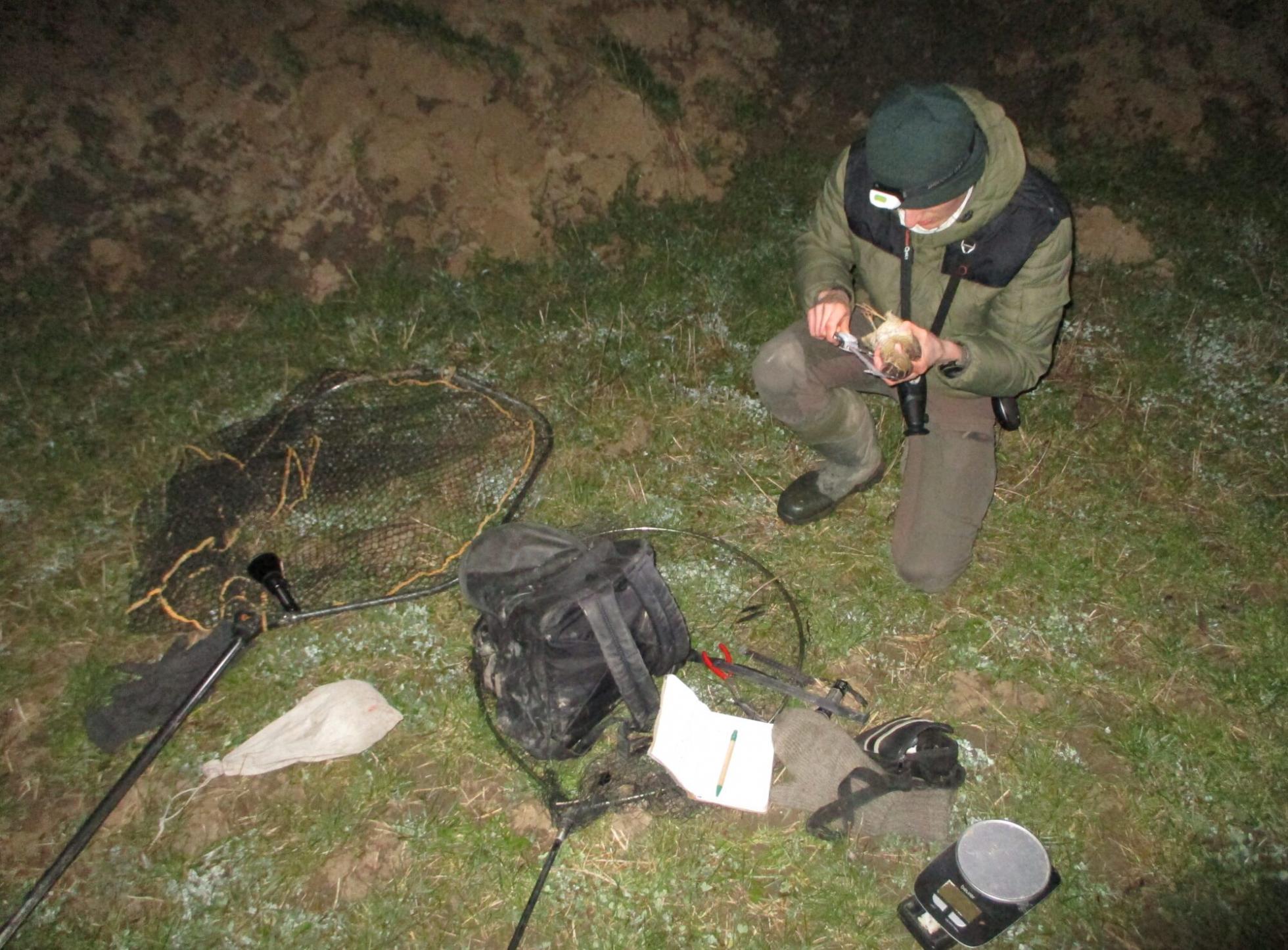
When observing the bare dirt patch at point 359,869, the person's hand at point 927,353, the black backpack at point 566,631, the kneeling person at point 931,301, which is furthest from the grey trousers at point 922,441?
the bare dirt patch at point 359,869

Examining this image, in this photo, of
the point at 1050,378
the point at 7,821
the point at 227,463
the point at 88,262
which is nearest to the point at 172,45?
the point at 88,262

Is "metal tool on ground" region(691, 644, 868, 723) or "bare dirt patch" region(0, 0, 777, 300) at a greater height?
"bare dirt patch" region(0, 0, 777, 300)

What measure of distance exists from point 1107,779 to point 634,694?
73.4 inches

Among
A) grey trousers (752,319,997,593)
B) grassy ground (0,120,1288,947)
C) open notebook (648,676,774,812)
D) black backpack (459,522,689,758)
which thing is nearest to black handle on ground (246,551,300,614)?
grassy ground (0,120,1288,947)

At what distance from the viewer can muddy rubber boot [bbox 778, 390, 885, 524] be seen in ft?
10.6

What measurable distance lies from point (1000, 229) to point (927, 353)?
1.77ft

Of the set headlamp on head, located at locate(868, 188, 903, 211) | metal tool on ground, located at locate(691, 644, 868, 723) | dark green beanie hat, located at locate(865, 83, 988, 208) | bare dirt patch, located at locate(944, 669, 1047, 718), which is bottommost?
bare dirt patch, located at locate(944, 669, 1047, 718)

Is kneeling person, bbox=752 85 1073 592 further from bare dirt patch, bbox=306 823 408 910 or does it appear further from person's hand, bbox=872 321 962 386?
bare dirt patch, bbox=306 823 408 910

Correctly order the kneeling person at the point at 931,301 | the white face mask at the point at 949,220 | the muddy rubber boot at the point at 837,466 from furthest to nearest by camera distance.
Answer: the muddy rubber boot at the point at 837,466 → the white face mask at the point at 949,220 → the kneeling person at the point at 931,301

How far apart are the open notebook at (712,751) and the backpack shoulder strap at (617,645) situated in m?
0.22

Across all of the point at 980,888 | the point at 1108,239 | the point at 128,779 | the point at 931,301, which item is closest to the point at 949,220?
the point at 931,301

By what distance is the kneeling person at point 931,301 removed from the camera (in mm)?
2250

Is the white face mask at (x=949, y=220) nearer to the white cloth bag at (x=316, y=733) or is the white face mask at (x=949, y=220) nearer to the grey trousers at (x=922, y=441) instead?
the grey trousers at (x=922, y=441)

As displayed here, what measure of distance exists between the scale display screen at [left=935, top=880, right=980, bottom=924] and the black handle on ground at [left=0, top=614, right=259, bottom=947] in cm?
278
